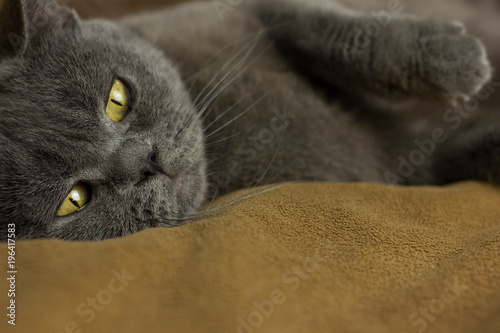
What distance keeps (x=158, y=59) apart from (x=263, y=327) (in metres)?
0.81

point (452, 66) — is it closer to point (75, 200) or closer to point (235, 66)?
point (235, 66)

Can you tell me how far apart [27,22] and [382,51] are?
0.90 meters

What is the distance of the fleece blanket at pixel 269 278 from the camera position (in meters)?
0.61

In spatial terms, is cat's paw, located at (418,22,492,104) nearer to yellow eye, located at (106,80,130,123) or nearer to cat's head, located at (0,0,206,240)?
cat's head, located at (0,0,206,240)

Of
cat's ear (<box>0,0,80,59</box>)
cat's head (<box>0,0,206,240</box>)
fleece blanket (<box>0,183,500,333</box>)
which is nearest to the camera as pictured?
fleece blanket (<box>0,183,500,333</box>)

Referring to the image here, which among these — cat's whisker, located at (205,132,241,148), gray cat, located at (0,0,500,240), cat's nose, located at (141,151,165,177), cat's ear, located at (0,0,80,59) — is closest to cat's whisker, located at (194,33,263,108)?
gray cat, located at (0,0,500,240)

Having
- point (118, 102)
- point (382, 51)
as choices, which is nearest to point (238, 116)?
point (118, 102)

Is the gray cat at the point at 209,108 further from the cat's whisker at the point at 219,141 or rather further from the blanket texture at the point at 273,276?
the blanket texture at the point at 273,276

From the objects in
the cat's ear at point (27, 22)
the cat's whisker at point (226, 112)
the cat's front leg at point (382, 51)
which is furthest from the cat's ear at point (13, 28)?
the cat's front leg at point (382, 51)

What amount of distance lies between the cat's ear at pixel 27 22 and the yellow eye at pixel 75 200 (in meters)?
0.37

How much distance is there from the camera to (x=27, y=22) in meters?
0.98

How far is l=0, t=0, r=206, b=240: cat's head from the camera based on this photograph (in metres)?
0.86

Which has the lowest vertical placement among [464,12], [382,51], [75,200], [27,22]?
[75,200]

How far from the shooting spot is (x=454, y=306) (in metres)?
0.63
